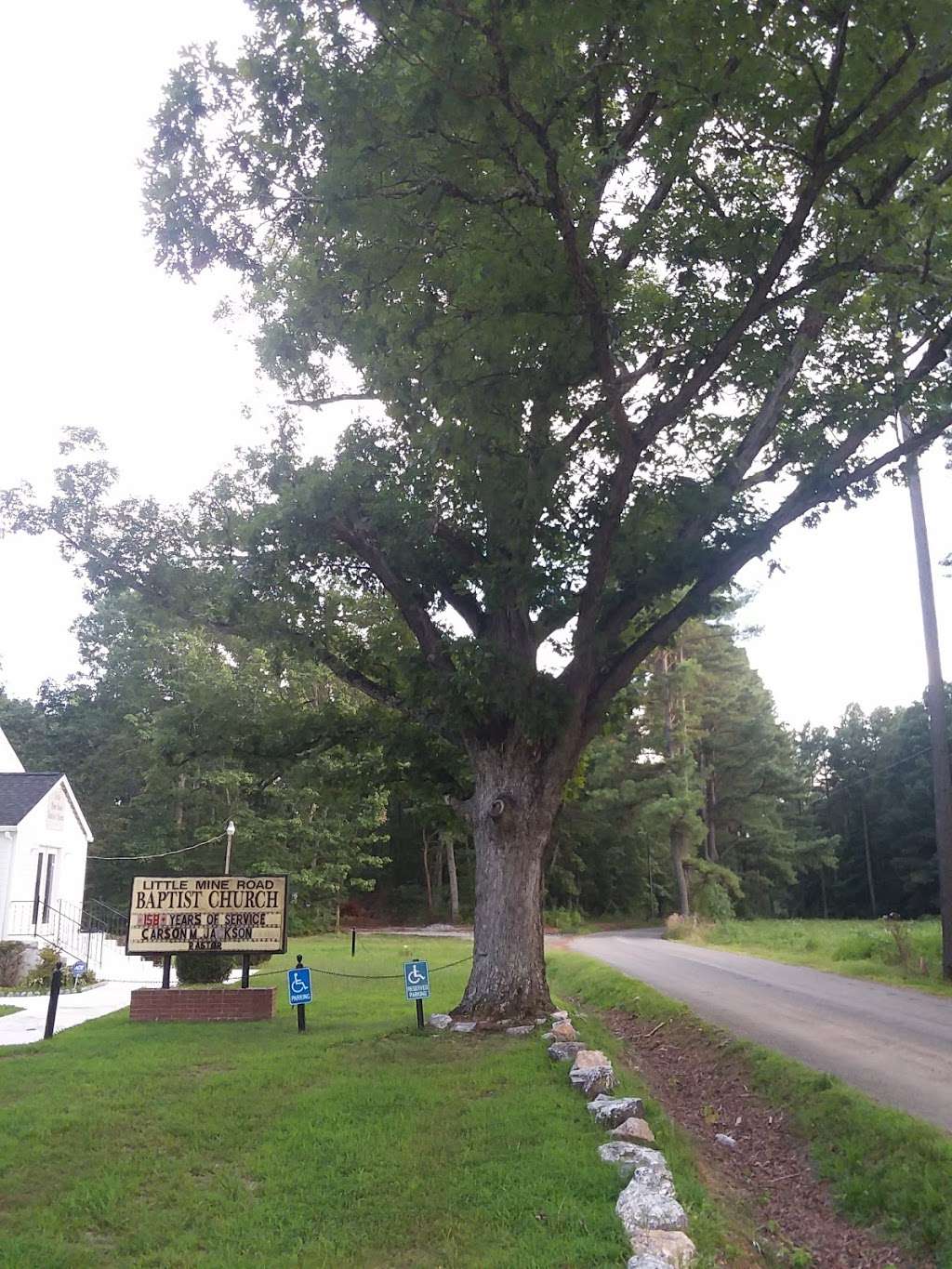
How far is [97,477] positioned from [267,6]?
23.5 feet

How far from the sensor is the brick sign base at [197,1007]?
38.4ft

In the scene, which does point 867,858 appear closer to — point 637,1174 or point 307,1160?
point 637,1174

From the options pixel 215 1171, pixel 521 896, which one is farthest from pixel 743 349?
pixel 215 1171

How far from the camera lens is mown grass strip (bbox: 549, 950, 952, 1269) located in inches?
193

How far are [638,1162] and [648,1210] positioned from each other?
74 cm

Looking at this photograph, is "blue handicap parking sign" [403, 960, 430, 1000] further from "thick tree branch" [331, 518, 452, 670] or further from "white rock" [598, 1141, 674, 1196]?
"white rock" [598, 1141, 674, 1196]

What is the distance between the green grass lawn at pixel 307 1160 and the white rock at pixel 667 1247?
0.32 ft

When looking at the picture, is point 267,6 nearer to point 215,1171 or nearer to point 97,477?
point 97,477

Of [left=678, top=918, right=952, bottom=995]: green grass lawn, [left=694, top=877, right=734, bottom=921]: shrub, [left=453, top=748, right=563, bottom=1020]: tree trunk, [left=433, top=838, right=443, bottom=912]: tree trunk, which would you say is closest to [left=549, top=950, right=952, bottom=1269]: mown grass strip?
[left=453, top=748, right=563, bottom=1020]: tree trunk

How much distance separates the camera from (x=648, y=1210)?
4547 mm

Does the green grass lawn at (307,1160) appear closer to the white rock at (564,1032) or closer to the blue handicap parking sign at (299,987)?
the white rock at (564,1032)

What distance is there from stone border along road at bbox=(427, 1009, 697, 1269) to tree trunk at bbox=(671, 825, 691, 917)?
107 feet

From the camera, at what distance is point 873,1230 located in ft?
16.6

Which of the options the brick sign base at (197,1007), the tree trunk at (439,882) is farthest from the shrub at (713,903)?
the brick sign base at (197,1007)
